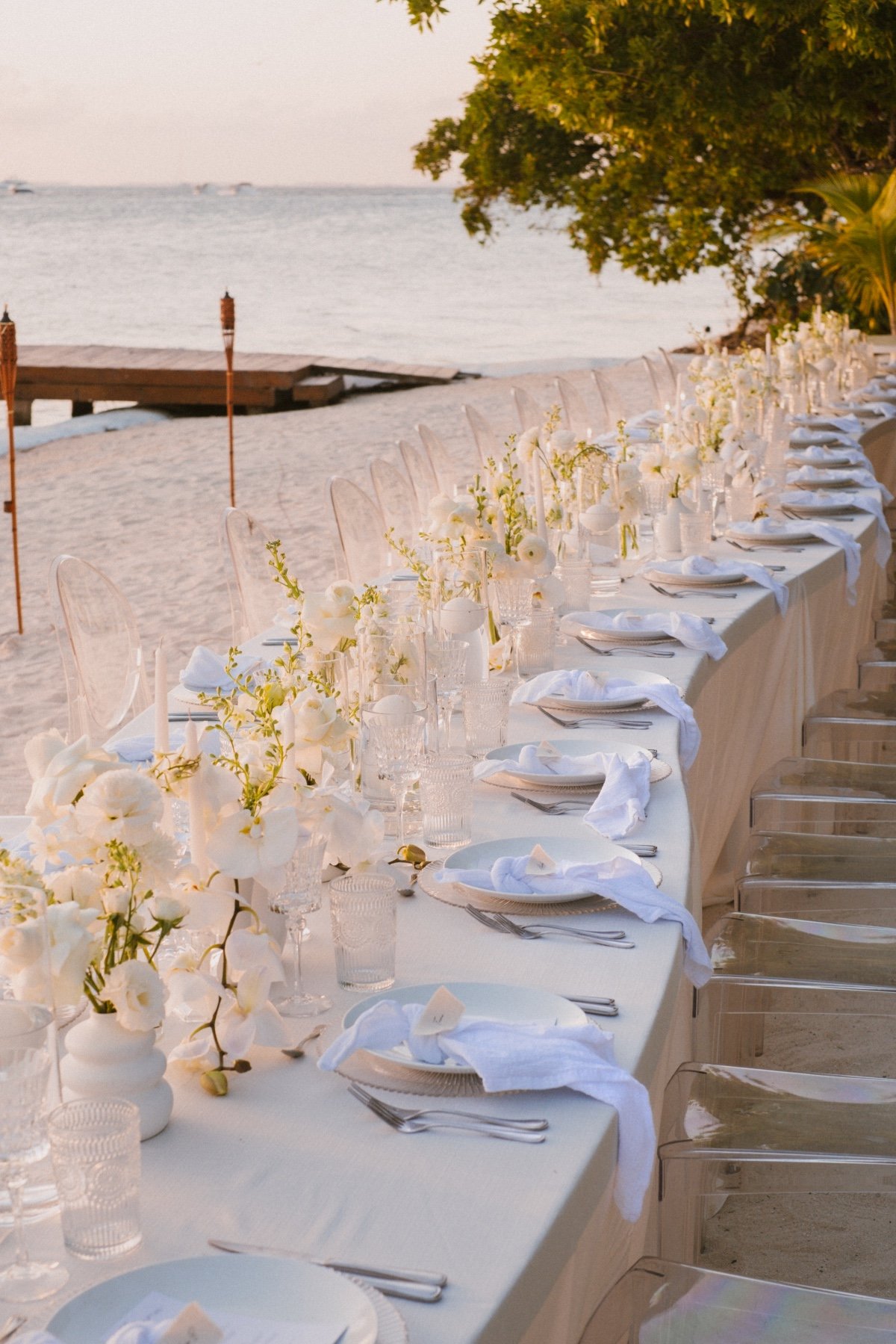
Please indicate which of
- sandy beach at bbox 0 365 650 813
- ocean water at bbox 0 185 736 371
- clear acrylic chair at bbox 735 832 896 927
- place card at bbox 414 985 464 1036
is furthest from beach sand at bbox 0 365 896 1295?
ocean water at bbox 0 185 736 371

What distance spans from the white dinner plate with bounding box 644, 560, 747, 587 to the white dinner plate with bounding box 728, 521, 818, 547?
1.89ft

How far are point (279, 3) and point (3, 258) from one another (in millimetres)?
27744

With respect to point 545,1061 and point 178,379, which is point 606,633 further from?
point 178,379

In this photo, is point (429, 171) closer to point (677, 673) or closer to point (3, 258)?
→ point (677, 673)

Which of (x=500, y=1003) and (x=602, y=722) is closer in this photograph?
(x=500, y=1003)

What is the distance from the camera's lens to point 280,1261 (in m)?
1.21

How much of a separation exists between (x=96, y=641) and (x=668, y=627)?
1537 mm

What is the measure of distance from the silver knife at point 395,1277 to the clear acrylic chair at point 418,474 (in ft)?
16.3

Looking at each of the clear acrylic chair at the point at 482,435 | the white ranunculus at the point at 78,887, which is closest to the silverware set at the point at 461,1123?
the white ranunculus at the point at 78,887

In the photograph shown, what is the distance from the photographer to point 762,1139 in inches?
83.0

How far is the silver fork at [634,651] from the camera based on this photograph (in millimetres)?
3387

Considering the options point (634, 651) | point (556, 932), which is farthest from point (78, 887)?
point (634, 651)

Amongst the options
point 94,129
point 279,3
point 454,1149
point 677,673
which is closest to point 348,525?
point 677,673

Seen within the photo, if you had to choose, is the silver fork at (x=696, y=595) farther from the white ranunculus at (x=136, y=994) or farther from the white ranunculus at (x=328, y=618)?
the white ranunculus at (x=136, y=994)
